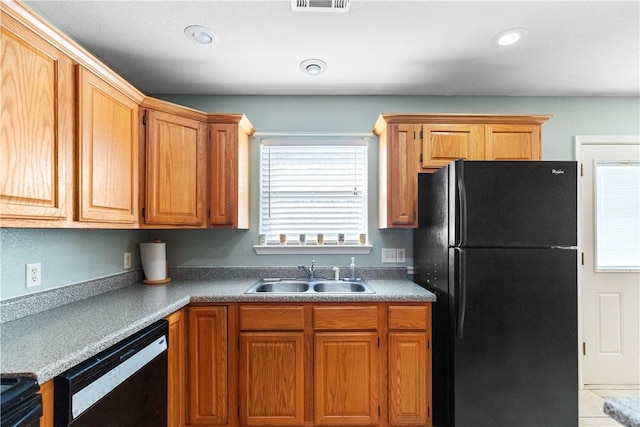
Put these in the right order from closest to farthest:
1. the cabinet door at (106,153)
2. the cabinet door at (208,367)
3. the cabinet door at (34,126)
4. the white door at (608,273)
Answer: the cabinet door at (34,126) → the cabinet door at (106,153) → the cabinet door at (208,367) → the white door at (608,273)

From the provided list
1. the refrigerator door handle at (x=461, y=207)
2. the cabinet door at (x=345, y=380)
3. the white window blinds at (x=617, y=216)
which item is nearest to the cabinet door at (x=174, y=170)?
the cabinet door at (x=345, y=380)

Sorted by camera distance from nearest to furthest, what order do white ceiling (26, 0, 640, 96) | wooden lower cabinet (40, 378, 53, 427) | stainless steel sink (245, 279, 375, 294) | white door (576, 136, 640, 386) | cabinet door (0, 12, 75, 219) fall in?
wooden lower cabinet (40, 378, 53, 427) → cabinet door (0, 12, 75, 219) → white ceiling (26, 0, 640, 96) → stainless steel sink (245, 279, 375, 294) → white door (576, 136, 640, 386)

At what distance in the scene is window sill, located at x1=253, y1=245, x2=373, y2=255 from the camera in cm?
246

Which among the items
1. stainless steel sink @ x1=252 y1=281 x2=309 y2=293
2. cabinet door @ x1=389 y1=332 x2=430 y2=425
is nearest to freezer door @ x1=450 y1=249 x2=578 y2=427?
cabinet door @ x1=389 y1=332 x2=430 y2=425

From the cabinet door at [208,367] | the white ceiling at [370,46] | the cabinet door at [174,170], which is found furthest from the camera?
the cabinet door at [174,170]

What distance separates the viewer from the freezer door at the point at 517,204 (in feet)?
5.46

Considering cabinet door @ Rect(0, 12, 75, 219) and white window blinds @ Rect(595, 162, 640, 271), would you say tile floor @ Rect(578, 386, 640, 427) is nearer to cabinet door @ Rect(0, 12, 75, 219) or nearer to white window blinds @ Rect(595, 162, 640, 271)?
white window blinds @ Rect(595, 162, 640, 271)

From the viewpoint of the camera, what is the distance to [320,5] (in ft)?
4.93

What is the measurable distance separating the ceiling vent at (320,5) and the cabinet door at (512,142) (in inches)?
53.3

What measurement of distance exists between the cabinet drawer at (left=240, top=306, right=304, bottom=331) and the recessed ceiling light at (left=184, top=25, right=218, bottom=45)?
1658 millimetres

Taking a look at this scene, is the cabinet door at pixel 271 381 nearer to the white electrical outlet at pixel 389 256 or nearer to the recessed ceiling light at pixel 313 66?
the white electrical outlet at pixel 389 256

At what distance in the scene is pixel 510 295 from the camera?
167 cm

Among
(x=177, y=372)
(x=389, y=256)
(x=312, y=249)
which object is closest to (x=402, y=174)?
(x=389, y=256)

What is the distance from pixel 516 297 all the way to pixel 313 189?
1611mm
